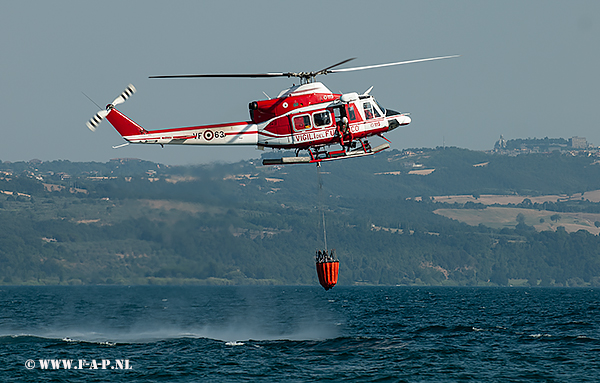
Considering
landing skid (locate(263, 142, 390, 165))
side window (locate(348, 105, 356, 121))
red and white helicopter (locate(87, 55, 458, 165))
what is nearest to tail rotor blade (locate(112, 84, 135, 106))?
red and white helicopter (locate(87, 55, 458, 165))

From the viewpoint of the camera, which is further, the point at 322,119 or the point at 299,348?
the point at 299,348

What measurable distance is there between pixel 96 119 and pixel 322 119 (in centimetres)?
1556

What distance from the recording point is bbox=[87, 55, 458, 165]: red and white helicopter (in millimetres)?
46312

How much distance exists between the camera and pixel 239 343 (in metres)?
65.7

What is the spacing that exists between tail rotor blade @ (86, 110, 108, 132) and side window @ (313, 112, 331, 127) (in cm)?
1476

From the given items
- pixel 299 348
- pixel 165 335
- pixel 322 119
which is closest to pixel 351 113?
pixel 322 119

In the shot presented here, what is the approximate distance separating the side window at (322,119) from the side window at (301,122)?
57 cm

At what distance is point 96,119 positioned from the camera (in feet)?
149

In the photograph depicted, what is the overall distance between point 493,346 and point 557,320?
32704mm

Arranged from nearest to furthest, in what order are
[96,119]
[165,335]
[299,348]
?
[96,119] < [299,348] < [165,335]

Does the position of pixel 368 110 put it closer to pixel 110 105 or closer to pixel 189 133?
pixel 189 133

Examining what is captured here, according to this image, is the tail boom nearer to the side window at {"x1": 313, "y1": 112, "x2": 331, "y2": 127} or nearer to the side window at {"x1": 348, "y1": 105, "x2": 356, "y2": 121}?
the side window at {"x1": 313, "y1": 112, "x2": 331, "y2": 127}

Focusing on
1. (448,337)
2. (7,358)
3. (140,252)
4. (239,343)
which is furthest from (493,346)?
(140,252)

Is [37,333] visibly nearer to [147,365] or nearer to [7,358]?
[7,358]
